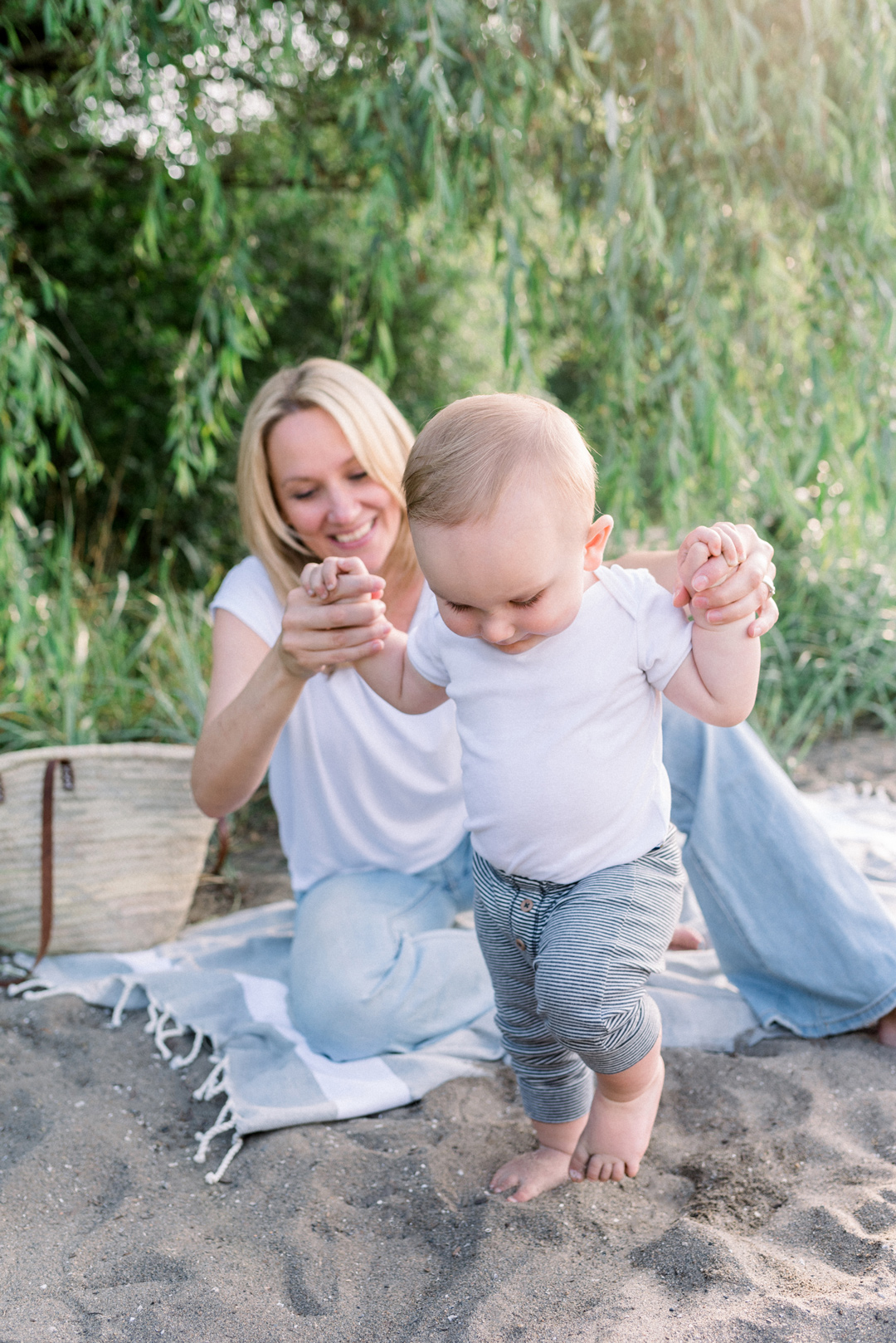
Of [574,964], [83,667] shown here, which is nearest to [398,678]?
[574,964]

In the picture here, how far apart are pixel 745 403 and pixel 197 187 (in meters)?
2.28

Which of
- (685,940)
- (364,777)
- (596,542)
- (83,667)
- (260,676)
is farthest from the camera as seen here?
(83,667)

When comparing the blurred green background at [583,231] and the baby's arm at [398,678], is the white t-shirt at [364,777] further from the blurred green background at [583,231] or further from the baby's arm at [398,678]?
the blurred green background at [583,231]

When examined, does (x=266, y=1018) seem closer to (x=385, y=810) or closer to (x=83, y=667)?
(x=385, y=810)

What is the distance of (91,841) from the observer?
8.14 feet

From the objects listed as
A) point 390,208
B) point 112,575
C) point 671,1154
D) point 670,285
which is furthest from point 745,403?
point 112,575

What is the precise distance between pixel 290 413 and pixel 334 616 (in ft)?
2.59

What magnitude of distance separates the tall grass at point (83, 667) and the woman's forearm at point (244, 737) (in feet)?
4.25

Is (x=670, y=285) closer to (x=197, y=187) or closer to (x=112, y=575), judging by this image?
(x=197, y=187)

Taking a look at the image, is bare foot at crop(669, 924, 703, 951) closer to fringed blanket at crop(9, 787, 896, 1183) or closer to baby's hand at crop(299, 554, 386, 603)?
fringed blanket at crop(9, 787, 896, 1183)

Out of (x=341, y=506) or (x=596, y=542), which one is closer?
(x=596, y=542)

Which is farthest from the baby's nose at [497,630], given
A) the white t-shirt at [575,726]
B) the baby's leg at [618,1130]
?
the baby's leg at [618,1130]

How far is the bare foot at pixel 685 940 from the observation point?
2.41 m

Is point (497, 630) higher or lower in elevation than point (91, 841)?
higher
